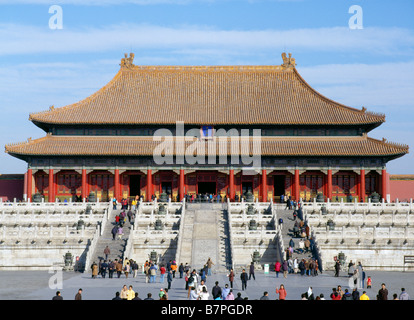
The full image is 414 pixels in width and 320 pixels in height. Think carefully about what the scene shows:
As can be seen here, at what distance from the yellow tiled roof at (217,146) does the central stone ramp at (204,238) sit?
13.9 meters

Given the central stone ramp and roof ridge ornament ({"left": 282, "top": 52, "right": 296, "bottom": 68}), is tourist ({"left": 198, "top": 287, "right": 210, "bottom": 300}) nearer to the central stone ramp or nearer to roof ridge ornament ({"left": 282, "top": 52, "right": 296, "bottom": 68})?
the central stone ramp

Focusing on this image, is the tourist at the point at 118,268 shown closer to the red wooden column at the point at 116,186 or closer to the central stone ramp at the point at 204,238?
the central stone ramp at the point at 204,238

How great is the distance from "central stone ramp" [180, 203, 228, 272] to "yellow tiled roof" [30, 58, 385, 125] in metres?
17.6

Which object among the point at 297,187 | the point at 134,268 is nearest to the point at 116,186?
the point at 297,187

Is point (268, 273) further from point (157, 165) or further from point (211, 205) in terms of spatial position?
→ point (157, 165)

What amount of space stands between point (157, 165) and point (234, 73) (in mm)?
15491

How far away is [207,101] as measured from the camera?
7238 cm

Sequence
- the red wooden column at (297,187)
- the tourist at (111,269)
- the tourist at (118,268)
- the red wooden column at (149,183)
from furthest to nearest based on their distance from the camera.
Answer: the red wooden column at (149,183) → the red wooden column at (297,187) → the tourist at (118,268) → the tourist at (111,269)

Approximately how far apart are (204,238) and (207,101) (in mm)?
28327

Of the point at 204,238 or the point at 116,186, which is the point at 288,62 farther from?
the point at 204,238

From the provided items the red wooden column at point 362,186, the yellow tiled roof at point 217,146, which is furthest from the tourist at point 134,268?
the red wooden column at point 362,186

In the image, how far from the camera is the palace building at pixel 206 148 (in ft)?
219
